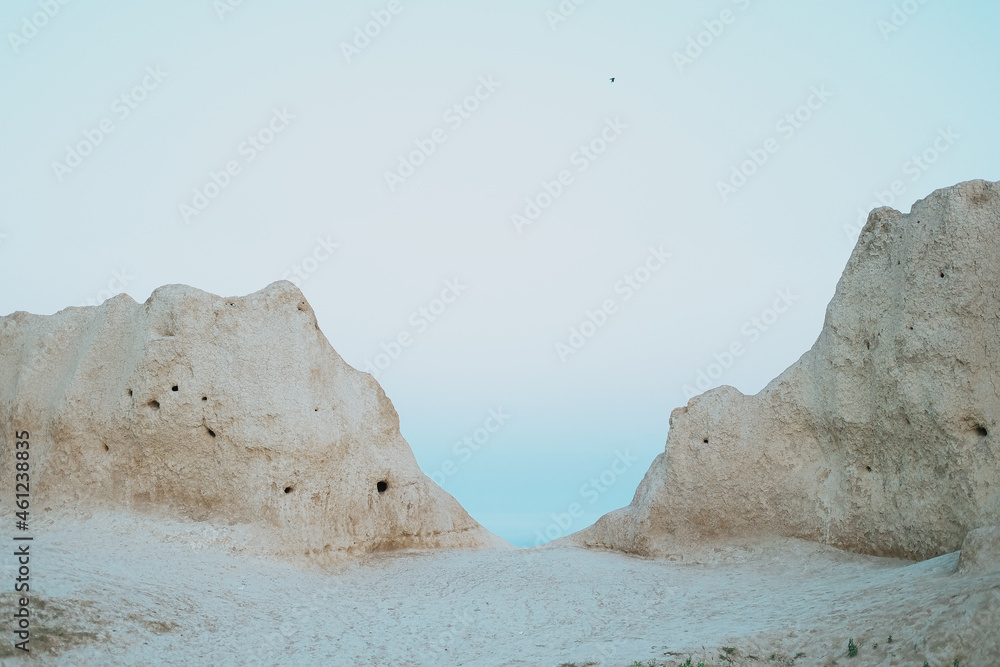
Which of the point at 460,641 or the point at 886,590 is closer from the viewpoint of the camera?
the point at 886,590

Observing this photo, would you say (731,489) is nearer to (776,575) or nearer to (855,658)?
(776,575)

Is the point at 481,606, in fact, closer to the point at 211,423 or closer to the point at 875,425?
the point at 211,423

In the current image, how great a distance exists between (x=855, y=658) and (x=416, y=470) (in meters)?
9.89

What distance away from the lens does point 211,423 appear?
1500 centimetres

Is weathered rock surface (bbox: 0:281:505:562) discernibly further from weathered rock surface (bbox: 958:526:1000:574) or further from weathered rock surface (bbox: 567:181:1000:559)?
weathered rock surface (bbox: 958:526:1000:574)

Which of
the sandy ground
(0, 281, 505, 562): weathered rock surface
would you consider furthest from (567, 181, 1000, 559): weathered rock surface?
(0, 281, 505, 562): weathered rock surface

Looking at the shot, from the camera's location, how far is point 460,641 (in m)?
11.5

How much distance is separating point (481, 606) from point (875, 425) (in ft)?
22.7

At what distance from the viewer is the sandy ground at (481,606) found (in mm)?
9359

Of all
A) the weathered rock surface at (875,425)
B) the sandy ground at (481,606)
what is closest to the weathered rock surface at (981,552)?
the sandy ground at (481,606)

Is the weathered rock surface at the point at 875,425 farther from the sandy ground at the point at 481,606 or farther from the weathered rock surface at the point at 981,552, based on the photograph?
the weathered rock surface at the point at 981,552

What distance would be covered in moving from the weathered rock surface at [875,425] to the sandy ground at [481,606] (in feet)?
2.23

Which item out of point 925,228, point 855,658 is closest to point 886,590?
point 855,658

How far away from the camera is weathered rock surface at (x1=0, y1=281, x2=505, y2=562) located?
14.8 metres
